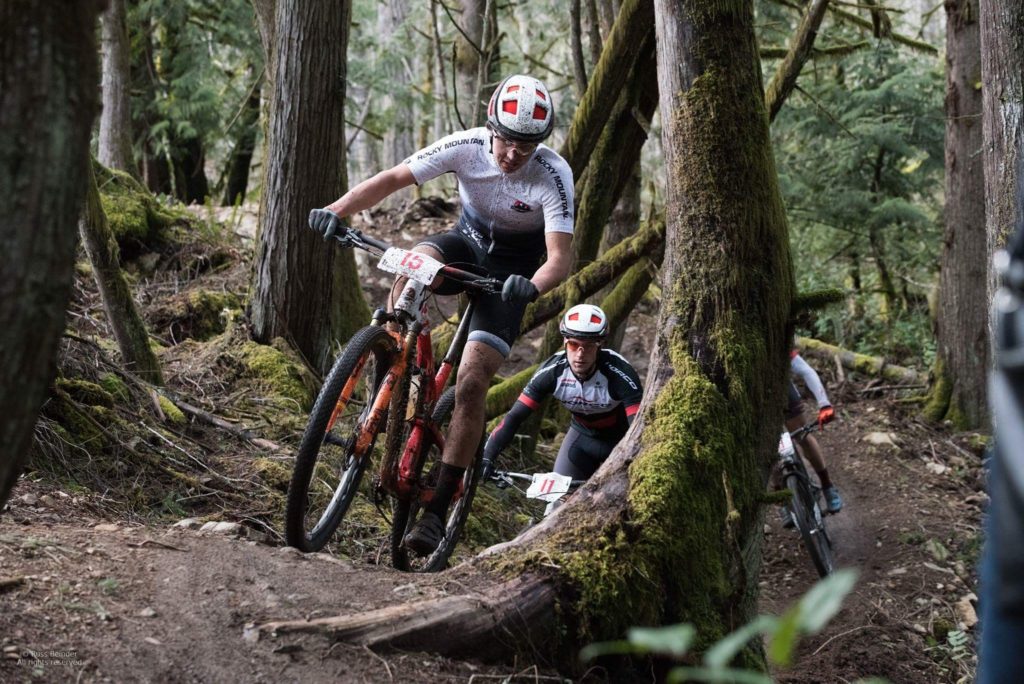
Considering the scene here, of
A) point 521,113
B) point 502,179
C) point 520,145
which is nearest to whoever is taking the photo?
point 521,113

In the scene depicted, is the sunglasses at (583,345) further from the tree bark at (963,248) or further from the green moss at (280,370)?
the tree bark at (963,248)

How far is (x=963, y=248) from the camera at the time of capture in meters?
13.2

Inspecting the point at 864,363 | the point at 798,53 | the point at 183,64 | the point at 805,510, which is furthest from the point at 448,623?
the point at 183,64

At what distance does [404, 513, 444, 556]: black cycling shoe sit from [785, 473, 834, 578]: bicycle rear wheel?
4.48 meters

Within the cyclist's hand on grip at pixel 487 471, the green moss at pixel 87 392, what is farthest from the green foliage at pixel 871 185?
the green moss at pixel 87 392

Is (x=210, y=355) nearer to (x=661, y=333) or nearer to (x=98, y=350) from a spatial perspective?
(x=98, y=350)

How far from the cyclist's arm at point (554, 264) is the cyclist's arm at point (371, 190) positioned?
87 cm

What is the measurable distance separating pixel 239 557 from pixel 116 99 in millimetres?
10624

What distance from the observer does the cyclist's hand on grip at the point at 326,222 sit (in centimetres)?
521

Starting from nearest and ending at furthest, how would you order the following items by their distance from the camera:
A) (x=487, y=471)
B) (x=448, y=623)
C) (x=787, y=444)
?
1. (x=448, y=623)
2. (x=487, y=471)
3. (x=787, y=444)

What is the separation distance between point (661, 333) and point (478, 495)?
314cm

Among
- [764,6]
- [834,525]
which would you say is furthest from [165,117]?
[834,525]

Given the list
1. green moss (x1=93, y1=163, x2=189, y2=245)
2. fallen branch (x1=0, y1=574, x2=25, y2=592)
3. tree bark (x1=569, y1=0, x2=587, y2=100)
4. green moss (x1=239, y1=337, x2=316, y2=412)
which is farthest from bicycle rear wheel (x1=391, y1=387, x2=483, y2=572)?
green moss (x1=93, y1=163, x2=189, y2=245)

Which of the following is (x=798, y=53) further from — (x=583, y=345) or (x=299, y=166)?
(x=299, y=166)
